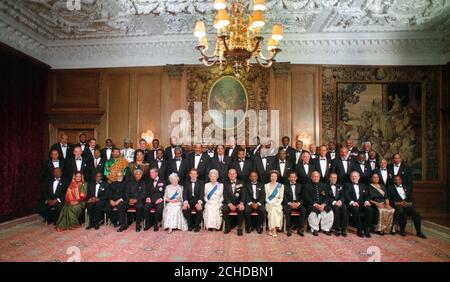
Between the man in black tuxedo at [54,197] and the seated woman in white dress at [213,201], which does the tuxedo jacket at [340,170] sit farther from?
the man in black tuxedo at [54,197]

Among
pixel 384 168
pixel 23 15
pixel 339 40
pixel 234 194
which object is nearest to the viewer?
pixel 234 194

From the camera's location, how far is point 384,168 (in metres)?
7.02

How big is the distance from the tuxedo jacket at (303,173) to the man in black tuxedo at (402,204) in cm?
174

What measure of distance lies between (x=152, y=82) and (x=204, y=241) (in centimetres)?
554

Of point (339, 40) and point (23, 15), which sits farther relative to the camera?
point (339, 40)

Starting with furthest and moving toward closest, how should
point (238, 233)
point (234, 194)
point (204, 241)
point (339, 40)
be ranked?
point (339, 40) → point (234, 194) → point (238, 233) → point (204, 241)

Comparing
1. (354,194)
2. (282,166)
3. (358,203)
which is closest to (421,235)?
(358,203)

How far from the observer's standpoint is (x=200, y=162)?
7.34m

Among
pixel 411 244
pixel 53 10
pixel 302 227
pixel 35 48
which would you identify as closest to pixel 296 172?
pixel 302 227

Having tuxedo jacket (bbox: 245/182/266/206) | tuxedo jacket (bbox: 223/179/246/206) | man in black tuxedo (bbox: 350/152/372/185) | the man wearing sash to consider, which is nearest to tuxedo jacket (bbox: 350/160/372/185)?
man in black tuxedo (bbox: 350/152/372/185)

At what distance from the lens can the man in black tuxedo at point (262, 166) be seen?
280 inches

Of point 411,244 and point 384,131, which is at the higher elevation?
point 384,131

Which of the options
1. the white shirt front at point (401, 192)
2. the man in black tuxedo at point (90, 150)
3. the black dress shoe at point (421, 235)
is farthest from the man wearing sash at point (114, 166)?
the black dress shoe at point (421, 235)

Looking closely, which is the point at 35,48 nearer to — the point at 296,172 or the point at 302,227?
the point at 296,172
